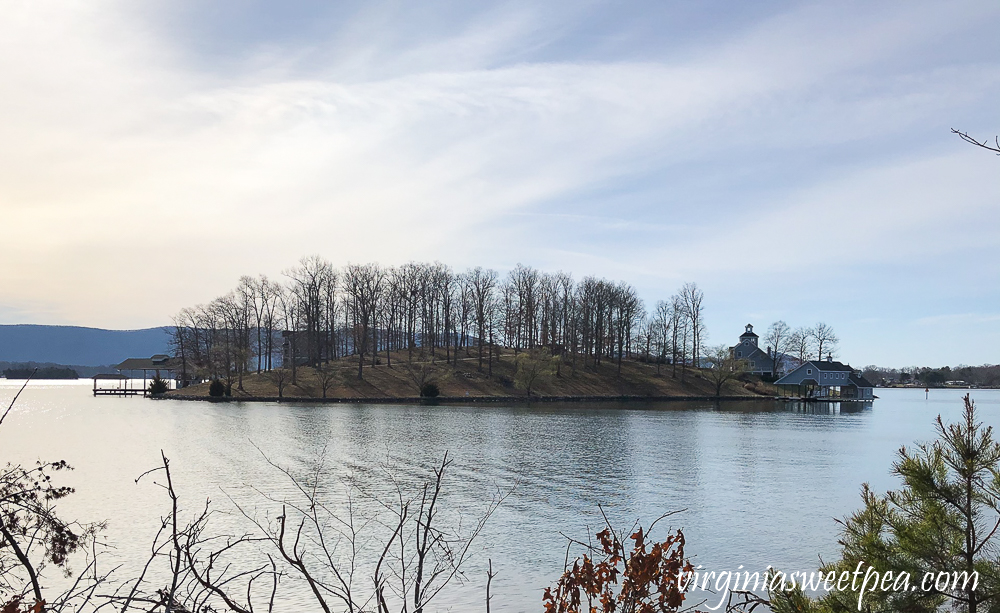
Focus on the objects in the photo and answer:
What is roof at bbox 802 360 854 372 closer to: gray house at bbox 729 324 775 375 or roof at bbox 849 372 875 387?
roof at bbox 849 372 875 387

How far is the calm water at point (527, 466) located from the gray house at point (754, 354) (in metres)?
46.4

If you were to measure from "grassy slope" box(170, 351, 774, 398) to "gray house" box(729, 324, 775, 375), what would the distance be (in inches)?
415

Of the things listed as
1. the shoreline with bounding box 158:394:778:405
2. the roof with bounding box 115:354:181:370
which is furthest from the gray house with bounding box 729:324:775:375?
the roof with bounding box 115:354:181:370

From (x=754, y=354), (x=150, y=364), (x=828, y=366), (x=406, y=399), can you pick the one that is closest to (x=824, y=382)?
(x=828, y=366)

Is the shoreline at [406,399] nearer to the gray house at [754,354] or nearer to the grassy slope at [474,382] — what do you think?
the grassy slope at [474,382]

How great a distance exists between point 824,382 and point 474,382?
4508cm

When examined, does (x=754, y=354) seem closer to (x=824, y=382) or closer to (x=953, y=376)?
(x=824, y=382)

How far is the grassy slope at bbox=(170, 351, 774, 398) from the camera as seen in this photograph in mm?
70750

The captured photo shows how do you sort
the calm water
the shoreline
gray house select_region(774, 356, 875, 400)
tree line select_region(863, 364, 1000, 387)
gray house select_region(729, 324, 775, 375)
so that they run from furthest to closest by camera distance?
tree line select_region(863, 364, 1000, 387) < gray house select_region(729, 324, 775, 375) < gray house select_region(774, 356, 875, 400) < the shoreline < the calm water

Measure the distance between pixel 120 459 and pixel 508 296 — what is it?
65149mm

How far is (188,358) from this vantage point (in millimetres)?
88250

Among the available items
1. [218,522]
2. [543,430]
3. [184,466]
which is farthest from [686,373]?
[218,522]

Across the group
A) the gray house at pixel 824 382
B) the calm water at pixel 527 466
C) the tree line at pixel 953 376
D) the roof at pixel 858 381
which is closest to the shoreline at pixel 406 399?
the calm water at pixel 527 466

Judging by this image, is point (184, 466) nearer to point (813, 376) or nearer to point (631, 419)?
point (631, 419)
